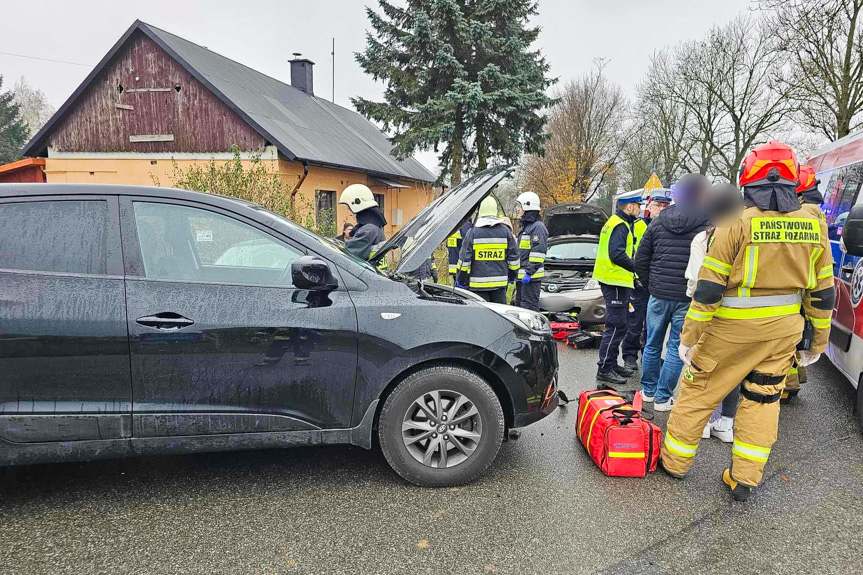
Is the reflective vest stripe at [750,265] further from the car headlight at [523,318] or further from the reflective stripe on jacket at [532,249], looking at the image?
the reflective stripe on jacket at [532,249]

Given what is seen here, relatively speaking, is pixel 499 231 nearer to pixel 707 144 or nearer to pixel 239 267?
pixel 239 267

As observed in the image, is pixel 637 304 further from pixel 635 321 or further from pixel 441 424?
pixel 441 424

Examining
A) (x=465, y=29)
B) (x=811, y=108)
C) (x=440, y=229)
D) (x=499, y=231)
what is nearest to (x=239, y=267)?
(x=440, y=229)

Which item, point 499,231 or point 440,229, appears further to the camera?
point 499,231

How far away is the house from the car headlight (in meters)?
13.8

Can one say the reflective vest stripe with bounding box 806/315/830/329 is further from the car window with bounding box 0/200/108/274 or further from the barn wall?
the barn wall

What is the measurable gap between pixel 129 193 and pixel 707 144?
31.7 meters

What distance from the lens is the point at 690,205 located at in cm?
436

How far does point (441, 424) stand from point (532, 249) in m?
3.91

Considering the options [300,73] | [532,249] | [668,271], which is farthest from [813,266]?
[300,73]

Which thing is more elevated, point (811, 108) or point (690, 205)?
point (811, 108)

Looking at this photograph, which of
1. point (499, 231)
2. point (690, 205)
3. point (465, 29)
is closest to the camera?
point (690, 205)

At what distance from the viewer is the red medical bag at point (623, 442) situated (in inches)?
132

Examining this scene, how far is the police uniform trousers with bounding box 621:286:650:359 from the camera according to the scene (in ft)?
17.6
